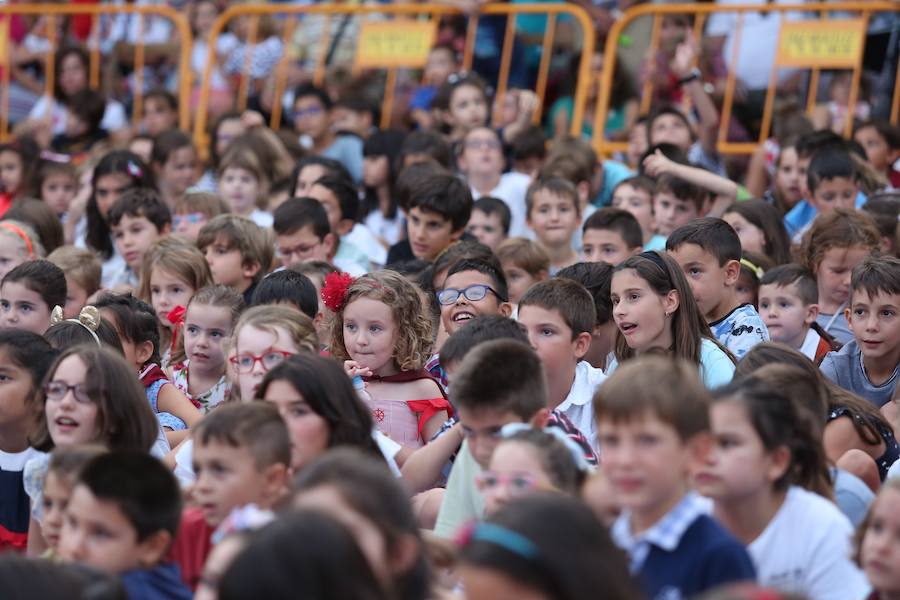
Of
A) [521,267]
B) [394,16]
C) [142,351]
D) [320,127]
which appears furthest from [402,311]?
[394,16]

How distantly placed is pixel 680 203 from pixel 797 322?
5.51 feet

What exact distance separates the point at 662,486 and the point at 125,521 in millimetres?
1486

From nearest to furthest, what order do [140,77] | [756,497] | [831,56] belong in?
[756,497] < [831,56] < [140,77]

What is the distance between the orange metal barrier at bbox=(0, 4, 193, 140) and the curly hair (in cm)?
605

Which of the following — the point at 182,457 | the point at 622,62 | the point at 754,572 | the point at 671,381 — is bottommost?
the point at 182,457

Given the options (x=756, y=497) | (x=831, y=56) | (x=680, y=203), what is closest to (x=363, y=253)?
(x=680, y=203)

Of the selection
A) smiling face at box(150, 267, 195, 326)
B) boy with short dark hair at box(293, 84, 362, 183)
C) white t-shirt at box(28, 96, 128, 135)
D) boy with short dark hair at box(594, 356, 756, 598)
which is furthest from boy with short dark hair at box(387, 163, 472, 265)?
white t-shirt at box(28, 96, 128, 135)

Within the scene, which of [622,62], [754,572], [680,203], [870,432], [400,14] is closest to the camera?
[754,572]

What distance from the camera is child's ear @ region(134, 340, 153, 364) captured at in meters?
6.77

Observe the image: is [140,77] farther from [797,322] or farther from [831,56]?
[797,322]

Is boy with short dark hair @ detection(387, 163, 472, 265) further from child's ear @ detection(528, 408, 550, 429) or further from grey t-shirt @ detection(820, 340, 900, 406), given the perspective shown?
child's ear @ detection(528, 408, 550, 429)

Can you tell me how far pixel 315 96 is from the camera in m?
11.2

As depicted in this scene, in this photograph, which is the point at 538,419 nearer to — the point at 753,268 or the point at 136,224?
the point at 753,268

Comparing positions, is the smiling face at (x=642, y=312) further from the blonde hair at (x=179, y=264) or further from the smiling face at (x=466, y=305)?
the blonde hair at (x=179, y=264)
